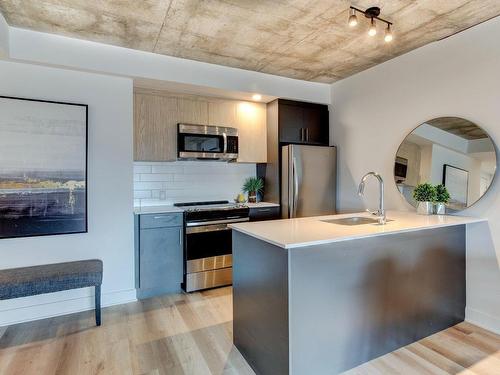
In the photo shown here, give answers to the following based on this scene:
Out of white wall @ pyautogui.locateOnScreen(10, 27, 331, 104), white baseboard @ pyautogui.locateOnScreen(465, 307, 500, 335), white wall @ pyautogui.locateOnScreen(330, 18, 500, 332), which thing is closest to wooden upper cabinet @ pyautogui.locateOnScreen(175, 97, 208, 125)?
white wall @ pyautogui.locateOnScreen(10, 27, 331, 104)

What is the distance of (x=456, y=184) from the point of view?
2.72 metres

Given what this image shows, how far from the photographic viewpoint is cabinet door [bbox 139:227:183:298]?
3.17 metres

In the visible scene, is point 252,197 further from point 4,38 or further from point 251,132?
point 4,38

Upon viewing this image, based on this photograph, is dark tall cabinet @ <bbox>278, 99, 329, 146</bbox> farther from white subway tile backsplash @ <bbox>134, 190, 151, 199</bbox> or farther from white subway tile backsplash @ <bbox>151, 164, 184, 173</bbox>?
white subway tile backsplash @ <bbox>134, 190, 151, 199</bbox>

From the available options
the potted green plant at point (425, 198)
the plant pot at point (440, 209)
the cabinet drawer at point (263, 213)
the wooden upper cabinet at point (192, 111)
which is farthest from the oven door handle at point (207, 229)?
the plant pot at point (440, 209)

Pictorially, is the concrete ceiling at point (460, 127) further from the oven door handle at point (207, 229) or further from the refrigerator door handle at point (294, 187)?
the oven door handle at point (207, 229)

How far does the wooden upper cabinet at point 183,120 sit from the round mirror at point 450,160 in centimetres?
181

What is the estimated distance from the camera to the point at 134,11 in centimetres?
231

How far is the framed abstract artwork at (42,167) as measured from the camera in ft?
8.51

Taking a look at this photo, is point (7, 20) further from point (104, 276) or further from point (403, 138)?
point (403, 138)

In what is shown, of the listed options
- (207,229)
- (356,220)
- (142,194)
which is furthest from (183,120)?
(356,220)

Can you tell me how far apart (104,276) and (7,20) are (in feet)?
7.79

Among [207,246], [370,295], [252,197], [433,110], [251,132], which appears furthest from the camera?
[252,197]

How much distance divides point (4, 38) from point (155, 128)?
4.85 ft
